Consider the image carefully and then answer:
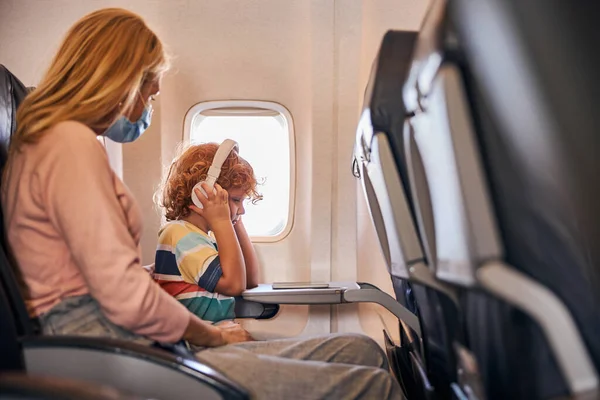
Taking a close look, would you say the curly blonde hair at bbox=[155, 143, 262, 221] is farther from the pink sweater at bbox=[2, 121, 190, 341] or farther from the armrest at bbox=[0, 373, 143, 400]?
the armrest at bbox=[0, 373, 143, 400]

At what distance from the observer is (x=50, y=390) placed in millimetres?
814

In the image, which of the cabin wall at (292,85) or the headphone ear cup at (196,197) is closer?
the headphone ear cup at (196,197)

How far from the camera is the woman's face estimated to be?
158 cm

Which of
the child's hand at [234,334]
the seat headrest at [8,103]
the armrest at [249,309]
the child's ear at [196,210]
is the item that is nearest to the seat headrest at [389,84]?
the child's hand at [234,334]

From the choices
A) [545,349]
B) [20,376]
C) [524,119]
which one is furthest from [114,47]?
[545,349]

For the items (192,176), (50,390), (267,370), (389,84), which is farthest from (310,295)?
(50,390)

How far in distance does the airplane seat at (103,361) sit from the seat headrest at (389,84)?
629mm

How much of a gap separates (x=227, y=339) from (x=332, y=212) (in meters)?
1.25

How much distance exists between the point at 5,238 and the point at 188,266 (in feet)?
2.55

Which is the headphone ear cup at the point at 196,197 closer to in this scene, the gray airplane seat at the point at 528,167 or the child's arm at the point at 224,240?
the child's arm at the point at 224,240

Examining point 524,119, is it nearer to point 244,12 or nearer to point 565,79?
point 565,79

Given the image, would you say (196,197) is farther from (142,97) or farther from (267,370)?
(267,370)

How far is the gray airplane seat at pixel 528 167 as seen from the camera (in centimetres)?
81

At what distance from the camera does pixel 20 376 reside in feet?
2.87
